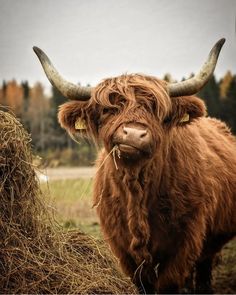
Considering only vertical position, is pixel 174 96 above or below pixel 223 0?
below

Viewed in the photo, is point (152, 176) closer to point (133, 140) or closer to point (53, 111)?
point (133, 140)

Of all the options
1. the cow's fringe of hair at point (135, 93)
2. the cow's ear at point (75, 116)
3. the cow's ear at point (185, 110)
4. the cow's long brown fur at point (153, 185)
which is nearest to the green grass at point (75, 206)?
the cow's long brown fur at point (153, 185)

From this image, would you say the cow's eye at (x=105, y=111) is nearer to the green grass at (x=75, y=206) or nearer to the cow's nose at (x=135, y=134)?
the cow's nose at (x=135, y=134)

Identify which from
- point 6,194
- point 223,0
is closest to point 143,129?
point 6,194

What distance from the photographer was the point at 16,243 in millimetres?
3012

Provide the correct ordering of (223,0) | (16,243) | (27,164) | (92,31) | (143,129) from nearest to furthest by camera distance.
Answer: (16,243)
(27,164)
(143,129)
(223,0)
(92,31)

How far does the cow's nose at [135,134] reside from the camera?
11.8 feet

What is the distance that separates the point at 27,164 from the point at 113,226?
1.58 metres

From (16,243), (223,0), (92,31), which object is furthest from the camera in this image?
(92,31)

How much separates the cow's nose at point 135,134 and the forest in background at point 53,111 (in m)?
5.62

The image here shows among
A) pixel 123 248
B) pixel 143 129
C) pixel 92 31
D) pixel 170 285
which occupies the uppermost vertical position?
pixel 92 31

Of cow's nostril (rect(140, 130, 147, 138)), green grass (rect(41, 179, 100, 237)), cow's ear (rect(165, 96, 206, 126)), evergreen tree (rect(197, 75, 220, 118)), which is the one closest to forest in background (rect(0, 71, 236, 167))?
evergreen tree (rect(197, 75, 220, 118))

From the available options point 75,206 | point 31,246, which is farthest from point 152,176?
point 75,206

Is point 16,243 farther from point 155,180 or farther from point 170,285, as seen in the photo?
point 170,285
